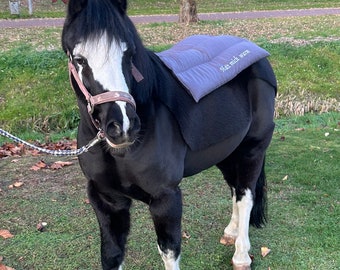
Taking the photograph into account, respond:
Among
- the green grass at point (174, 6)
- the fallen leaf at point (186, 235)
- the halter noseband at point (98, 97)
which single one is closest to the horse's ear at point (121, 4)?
the halter noseband at point (98, 97)

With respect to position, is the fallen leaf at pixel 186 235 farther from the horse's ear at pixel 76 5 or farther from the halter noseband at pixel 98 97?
the horse's ear at pixel 76 5

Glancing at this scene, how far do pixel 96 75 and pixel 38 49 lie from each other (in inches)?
417

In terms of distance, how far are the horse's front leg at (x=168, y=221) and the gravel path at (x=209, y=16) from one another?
1480 cm

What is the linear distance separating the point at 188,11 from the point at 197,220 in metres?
12.6

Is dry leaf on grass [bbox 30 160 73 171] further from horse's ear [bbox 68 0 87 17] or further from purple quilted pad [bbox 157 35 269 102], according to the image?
horse's ear [bbox 68 0 87 17]

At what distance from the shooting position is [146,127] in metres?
2.82

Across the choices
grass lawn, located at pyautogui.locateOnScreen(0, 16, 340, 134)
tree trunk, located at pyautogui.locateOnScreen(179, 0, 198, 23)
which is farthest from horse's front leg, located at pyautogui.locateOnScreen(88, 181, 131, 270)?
tree trunk, located at pyautogui.locateOnScreen(179, 0, 198, 23)

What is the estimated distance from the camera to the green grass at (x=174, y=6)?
21.6 meters

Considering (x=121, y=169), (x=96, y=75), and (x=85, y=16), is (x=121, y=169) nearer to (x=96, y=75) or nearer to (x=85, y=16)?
(x=96, y=75)

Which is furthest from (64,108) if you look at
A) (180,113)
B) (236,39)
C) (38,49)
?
(180,113)

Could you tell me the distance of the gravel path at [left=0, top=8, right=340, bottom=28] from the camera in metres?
17.5

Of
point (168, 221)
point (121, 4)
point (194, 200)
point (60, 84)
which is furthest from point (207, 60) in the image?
point (60, 84)

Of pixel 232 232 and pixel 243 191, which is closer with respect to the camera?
pixel 243 191

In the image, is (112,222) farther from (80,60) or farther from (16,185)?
(16,185)
